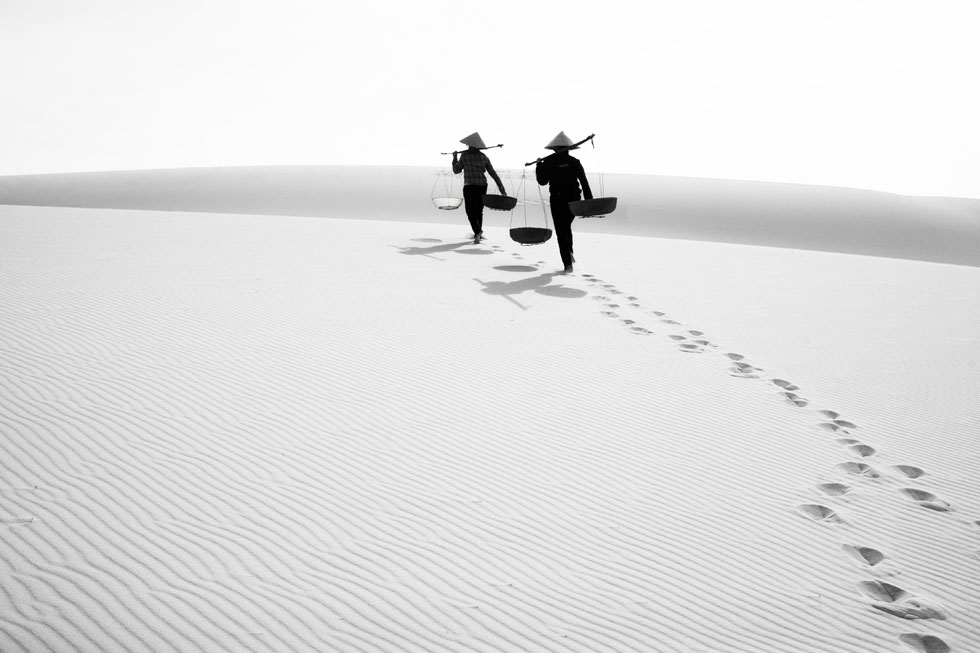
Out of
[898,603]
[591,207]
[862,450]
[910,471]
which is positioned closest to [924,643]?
[898,603]

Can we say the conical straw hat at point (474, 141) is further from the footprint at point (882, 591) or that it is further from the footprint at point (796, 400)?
the footprint at point (882, 591)

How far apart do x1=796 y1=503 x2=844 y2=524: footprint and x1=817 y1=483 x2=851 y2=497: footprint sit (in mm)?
247

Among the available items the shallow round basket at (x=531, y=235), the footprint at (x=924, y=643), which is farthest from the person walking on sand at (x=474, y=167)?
the footprint at (x=924, y=643)

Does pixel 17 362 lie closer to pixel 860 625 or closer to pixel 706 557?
pixel 706 557

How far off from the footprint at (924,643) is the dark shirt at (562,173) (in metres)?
8.33

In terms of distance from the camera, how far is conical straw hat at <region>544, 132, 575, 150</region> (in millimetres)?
10750

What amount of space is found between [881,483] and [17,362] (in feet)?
23.7

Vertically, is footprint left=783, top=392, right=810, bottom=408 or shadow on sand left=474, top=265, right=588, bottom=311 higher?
shadow on sand left=474, top=265, right=588, bottom=311

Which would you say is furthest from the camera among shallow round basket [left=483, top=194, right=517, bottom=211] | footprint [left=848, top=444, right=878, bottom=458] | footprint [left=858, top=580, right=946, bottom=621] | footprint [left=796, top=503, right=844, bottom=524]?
shallow round basket [left=483, top=194, right=517, bottom=211]

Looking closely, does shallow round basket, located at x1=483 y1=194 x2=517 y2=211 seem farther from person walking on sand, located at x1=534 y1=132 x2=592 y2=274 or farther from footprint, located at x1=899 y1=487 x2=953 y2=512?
footprint, located at x1=899 y1=487 x2=953 y2=512

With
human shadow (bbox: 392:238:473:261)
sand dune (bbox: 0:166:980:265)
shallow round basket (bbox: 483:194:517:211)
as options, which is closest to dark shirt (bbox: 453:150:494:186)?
shallow round basket (bbox: 483:194:517:211)

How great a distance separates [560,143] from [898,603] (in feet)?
28.3

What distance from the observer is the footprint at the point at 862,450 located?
5.28m

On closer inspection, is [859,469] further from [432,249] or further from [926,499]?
[432,249]
